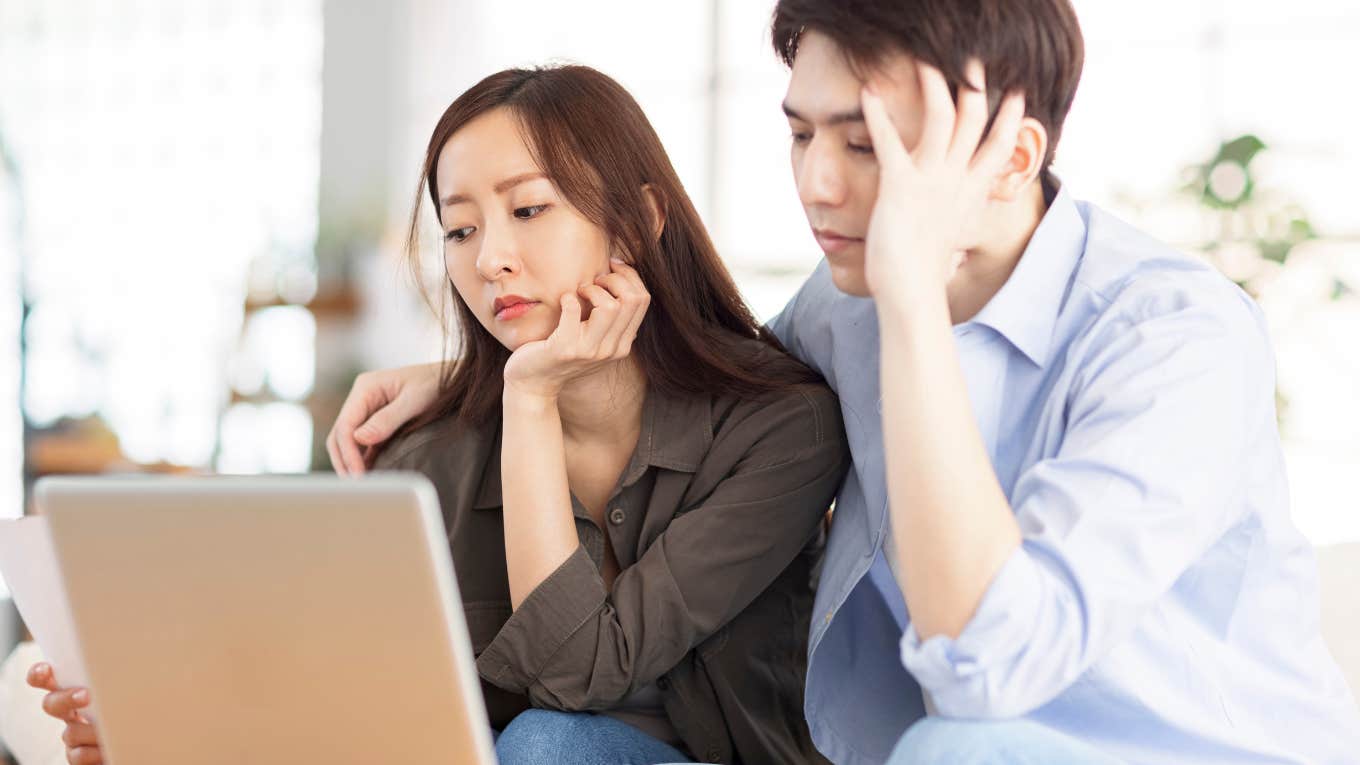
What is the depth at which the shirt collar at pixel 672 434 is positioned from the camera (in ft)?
5.38

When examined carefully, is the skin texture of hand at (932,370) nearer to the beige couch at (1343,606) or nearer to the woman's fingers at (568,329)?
the woman's fingers at (568,329)

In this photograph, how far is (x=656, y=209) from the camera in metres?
1.68

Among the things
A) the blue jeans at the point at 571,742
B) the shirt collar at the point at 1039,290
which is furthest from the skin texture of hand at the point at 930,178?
the blue jeans at the point at 571,742

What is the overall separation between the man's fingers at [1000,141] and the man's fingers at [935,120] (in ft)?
0.18

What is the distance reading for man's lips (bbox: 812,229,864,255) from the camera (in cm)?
126

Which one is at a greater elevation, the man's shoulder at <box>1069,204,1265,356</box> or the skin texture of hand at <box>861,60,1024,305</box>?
the skin texture of hand at <box>861,60,1024,305</box>

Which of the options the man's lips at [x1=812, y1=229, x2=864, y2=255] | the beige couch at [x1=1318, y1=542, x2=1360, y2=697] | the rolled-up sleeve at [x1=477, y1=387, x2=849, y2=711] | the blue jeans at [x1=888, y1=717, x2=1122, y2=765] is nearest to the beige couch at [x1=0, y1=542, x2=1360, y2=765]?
the beige couch at [x1=1318, y1=542, x2=1360, y2=697]

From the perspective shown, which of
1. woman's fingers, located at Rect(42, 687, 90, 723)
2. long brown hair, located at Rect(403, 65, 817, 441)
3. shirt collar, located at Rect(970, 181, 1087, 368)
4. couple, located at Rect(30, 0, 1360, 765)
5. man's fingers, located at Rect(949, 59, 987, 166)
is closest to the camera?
couple, located at Rect(30, 0, 1360, 765)

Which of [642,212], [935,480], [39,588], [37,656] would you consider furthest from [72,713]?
[935,480]

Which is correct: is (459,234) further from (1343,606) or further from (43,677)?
(1343,606)

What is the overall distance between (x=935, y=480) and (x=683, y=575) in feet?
1.74

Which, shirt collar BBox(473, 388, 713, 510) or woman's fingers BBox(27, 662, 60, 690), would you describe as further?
shirt collar BBox(473, 388, 713, 510)

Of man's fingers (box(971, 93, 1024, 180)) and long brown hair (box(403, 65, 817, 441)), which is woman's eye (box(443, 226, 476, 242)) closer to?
long brown hair (box(403, 65, 817, 441))

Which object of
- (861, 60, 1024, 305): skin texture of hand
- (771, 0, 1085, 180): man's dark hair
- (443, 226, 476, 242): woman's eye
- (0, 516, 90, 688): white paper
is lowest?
(0, 516, 90, 688): white paper
